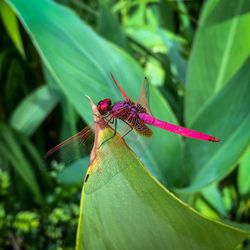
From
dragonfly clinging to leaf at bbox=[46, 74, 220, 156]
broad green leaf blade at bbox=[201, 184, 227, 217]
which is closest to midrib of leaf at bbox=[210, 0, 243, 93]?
broad green leaf blade at bbox=[201, 184, 227, 217]

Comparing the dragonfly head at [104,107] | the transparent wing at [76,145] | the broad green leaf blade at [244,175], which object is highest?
the dragonfly head at [104,107]

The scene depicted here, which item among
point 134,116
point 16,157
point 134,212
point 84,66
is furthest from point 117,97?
point 16,157

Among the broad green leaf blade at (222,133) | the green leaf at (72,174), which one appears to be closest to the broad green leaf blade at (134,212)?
the broad green leaf blade at (222,133)

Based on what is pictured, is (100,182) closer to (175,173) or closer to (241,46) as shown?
(175,173)

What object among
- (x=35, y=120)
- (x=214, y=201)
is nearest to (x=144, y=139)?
(x=214, y=201)

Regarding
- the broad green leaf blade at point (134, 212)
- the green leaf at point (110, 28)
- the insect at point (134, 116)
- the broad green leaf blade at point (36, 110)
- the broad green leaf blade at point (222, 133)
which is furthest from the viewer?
the broad green leaf blade at point (36, 110)

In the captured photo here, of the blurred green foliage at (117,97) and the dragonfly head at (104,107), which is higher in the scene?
the dragonfly head at (104,107)

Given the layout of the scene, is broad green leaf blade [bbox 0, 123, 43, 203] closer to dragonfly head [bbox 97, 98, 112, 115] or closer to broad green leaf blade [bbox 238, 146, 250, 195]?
broad green leaf blade [bbox 238, 146, 250, 195]

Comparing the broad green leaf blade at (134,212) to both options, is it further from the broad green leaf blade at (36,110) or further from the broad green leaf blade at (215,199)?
the broad green leaf blade at (36,110)
